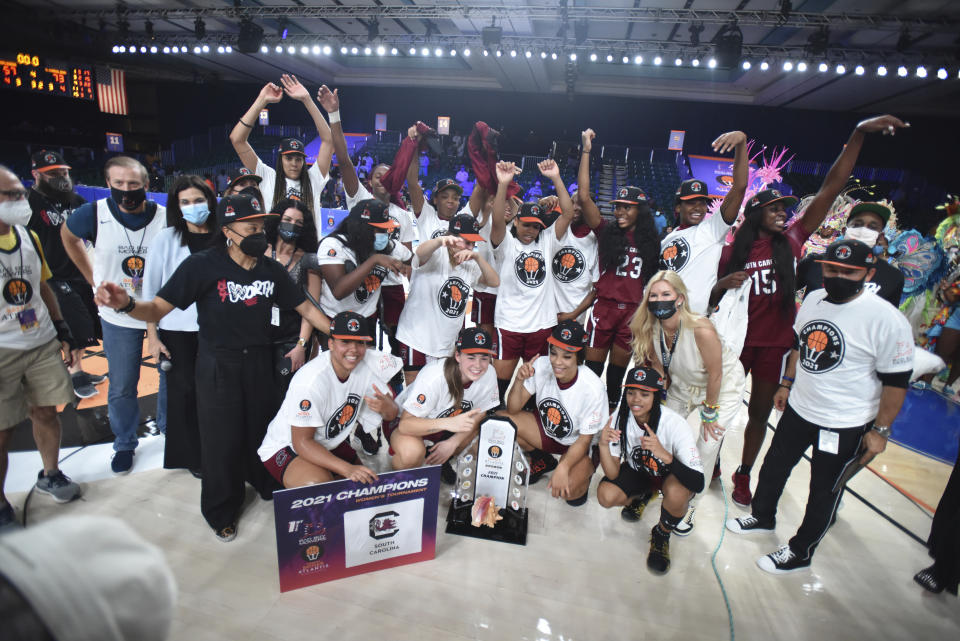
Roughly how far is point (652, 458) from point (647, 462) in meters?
0.05

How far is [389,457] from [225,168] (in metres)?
16.2

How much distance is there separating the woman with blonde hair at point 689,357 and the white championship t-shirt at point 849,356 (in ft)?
1.17

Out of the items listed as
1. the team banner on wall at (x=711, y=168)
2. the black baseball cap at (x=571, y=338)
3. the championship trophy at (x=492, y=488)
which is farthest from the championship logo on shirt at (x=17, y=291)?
the team banner on wall at (x=711, y=168)

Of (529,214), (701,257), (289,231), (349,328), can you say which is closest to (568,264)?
(529,214)

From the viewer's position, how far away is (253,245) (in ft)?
7.09

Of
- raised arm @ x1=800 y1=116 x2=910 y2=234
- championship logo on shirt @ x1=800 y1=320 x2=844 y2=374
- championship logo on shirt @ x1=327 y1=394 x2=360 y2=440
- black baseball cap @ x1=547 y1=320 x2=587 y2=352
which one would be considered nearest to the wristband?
championship logo on shirt @ x1=327 y1=394 x2=360 y2=440

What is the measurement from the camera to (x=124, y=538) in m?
0.54

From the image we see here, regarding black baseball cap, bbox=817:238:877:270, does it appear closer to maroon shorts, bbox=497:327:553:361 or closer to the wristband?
maroon shorts, bbox=497:327:553:361

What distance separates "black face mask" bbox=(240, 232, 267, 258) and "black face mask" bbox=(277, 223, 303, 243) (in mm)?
640

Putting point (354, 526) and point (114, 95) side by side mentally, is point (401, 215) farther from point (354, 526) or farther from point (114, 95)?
point (114, 95)

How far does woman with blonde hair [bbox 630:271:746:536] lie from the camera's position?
101 inches

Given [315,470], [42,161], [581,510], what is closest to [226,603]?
[315,470]

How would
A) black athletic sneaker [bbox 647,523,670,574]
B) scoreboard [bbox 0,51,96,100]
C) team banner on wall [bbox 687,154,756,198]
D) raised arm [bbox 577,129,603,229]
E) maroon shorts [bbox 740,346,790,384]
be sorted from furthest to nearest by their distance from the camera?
team banner on wall [bbox 687,154,756,198] < scoreboard [bbox 0,51,96,100] < raised arm [bbox 577,129,603,229] < maroon shorts [bbox 740,346,790,384] < black athletic sneaker [bbox 647,523,670,574]

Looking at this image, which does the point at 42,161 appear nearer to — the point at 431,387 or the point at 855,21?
the point at 431,387
